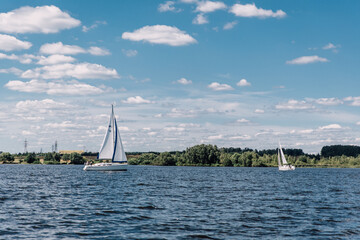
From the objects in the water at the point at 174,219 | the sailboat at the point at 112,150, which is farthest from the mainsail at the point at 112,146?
the water at the point at 174,219

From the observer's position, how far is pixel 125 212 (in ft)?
113

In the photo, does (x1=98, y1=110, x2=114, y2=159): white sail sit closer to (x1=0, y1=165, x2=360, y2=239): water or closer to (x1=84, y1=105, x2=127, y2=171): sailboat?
(x1=84, y1=105, x2=127, y2=171): sailboat

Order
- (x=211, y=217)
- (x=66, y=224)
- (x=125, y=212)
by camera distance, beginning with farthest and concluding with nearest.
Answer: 1. (x=125, y=212)
2. (x=211, y=217)
3. (x=66, y=224)

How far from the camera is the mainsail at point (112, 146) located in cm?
12350

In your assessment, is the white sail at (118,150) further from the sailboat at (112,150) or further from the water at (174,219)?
the water at (174,219)

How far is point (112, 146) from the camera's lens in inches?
4892

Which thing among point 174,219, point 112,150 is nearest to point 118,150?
point 112,150

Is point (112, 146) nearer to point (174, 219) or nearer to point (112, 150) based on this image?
point (112, 150)

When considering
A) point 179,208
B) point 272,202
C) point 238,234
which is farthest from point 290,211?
point 238,234

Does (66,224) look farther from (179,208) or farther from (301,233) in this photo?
(301,233)

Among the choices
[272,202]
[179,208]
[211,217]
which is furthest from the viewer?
[272,202]

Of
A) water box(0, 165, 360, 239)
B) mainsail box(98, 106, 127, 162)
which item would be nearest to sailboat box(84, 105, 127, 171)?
mainsail box(98, 106, 127, 162)

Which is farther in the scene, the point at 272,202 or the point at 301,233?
the point at 272,202

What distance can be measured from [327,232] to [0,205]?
30368mm
